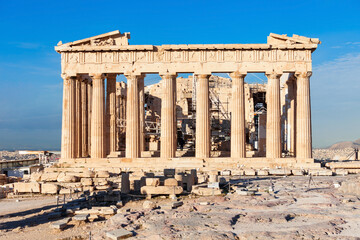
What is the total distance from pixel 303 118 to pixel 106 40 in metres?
17.8

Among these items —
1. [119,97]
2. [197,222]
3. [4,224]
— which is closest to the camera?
[197,222]

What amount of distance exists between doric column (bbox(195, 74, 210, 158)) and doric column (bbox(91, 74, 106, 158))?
26.6ft

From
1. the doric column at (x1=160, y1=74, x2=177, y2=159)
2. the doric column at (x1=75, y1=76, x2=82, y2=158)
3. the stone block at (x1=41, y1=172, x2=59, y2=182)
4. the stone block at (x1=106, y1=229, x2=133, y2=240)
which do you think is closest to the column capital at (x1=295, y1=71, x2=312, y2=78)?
the doric column at (x1=160, y1=74, x2=177, y2=159)

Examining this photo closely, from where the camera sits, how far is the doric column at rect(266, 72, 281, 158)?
33781 millimetres

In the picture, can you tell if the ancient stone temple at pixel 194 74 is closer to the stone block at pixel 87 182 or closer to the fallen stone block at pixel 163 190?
the stone block at pixel 87 182

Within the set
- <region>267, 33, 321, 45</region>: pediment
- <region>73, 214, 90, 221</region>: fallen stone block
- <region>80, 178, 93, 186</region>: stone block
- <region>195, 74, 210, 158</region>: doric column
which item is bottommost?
<region>73, 214, 90, 221</region>: fallen stone block

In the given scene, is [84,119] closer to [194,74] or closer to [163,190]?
[194,74]

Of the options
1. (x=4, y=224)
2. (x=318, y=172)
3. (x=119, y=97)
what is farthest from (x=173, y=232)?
(x=119, y=97)

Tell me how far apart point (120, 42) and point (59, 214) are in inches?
791

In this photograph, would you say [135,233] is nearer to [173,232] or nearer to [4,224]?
[173,232]

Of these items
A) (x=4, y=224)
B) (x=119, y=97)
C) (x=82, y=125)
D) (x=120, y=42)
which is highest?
(x=120, y=42)

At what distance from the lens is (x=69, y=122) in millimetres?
34469

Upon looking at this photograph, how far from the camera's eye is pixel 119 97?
50.0 metres

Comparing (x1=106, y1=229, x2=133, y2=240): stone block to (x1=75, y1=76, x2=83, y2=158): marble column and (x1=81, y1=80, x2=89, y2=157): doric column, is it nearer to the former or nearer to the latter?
(x1=75, y1=76, x2=83, y2=158): marble column
